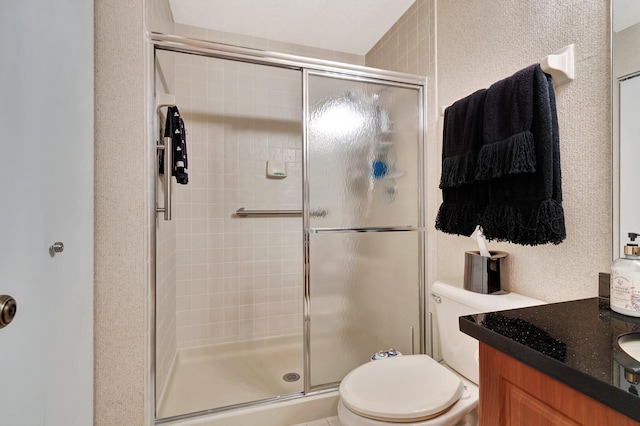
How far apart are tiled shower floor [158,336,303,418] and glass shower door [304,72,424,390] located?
451mm

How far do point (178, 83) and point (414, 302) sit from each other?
7.18 ft

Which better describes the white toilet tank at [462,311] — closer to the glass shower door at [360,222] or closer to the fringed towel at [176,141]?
the glass shower door at [360,222]

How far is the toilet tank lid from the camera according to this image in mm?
1078

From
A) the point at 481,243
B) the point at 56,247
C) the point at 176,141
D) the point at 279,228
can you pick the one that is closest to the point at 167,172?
the point at 176,141

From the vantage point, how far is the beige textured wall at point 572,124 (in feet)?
2.99

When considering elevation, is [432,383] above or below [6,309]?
below

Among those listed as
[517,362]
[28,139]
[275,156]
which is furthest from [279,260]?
[517,362]

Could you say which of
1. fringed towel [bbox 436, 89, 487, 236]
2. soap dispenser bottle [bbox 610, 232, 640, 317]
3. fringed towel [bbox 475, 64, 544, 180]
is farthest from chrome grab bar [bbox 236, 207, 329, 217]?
soap dispenser bottle [bbox 610, 232, 640, 317]

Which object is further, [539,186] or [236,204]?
[236,204]

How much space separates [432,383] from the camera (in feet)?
3.58

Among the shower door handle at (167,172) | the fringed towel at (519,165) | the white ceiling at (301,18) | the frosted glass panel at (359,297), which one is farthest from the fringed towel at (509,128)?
the shower door handle at (167,172)

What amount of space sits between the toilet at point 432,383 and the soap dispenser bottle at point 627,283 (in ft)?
1.12

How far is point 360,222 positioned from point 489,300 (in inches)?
27.9

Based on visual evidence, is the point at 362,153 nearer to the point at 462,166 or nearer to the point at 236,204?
the point at 462,166
